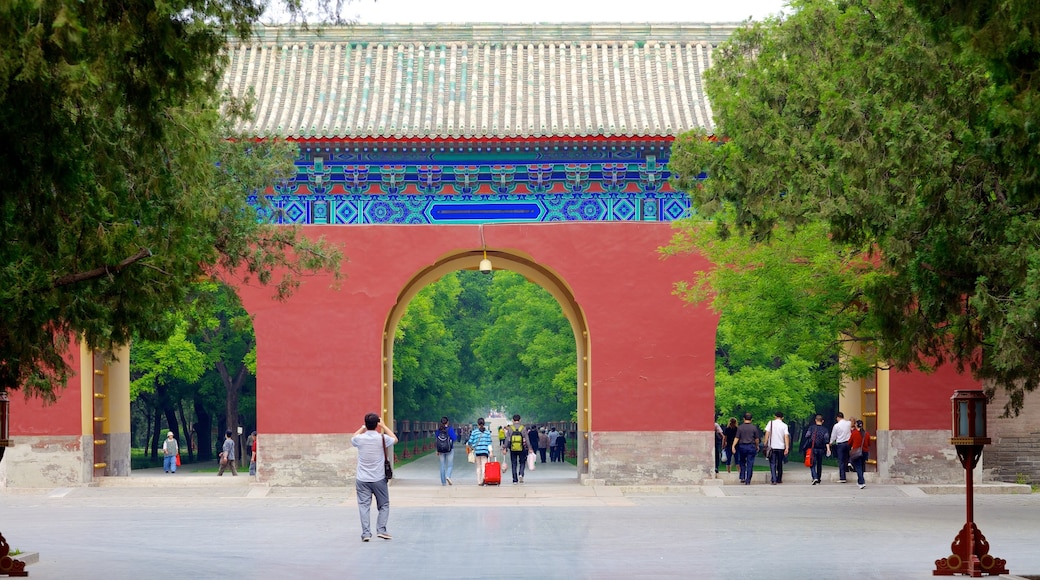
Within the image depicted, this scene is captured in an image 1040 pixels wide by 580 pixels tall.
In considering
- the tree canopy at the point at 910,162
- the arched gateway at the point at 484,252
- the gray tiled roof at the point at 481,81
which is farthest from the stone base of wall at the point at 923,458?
the gray tiled roof at the point at 481,81

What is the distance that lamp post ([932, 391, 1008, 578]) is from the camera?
38.2 ft

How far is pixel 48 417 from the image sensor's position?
22938 millimetres

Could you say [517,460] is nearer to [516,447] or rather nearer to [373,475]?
[516,447]

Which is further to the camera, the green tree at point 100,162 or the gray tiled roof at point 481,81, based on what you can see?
the gray tiled roof at point 481,81

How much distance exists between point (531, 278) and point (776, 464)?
221 inches

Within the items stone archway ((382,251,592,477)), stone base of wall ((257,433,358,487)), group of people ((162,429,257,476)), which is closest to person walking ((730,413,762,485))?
stone archway ((382,251,592,477))

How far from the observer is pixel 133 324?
34.9 feet

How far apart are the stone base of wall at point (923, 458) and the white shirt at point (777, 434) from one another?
5.95 feet

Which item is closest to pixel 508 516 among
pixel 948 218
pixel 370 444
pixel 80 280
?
pixel 370 444

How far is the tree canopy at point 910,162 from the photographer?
9.20 m

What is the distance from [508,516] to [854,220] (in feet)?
23.1

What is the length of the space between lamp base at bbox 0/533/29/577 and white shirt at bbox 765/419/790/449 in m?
14.5

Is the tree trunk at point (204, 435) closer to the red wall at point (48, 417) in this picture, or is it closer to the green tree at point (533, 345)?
the green tree at point (533, 345)

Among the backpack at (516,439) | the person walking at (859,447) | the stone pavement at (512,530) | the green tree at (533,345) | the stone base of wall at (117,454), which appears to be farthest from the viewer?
the green tree at (533,345)
